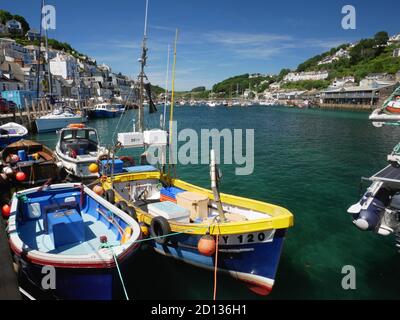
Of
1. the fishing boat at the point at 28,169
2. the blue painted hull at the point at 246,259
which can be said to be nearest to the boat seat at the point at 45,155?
the fishing boat at the point at 28,169

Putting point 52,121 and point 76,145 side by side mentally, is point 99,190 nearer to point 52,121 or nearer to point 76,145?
point 76,145

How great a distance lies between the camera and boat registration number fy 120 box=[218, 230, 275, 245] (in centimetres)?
802

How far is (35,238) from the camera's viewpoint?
9.23 m

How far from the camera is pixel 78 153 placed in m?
20.5

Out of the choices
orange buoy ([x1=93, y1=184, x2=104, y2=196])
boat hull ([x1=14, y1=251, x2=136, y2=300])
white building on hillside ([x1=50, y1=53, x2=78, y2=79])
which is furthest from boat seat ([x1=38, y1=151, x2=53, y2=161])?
white building on hillside ([x1=50, y1=53, x2=78, y2=79])

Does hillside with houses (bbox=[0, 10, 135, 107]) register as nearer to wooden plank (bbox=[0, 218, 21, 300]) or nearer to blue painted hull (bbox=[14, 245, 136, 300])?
blue painted hull (bbox=[14, 245, 136, 300])

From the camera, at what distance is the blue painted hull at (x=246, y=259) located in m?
8.23

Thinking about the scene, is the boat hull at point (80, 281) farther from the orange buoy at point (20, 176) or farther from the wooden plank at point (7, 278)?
the orange buoy at point (20, 176)

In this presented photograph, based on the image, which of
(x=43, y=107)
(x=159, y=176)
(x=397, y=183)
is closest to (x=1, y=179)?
(x=159, y=176)

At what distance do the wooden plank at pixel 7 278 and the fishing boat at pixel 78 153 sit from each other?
14053 mm

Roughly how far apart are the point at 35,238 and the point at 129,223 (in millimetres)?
3420

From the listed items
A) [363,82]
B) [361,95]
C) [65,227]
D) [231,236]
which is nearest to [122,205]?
[65,227]

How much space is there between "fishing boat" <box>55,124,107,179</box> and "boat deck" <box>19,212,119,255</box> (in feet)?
27.1
